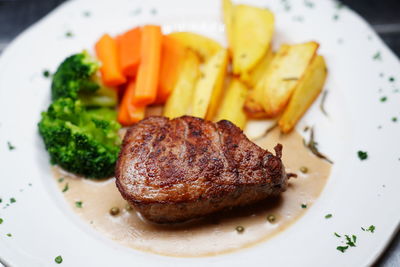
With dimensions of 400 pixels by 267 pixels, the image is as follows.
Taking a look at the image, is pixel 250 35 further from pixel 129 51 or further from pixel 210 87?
pixel 129 51

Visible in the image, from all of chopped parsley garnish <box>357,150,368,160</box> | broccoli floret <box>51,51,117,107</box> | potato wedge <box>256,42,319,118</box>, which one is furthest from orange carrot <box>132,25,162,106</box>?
chopped parsley garnish <box>357,150,368,160</box>

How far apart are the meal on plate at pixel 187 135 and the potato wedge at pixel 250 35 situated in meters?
0.01

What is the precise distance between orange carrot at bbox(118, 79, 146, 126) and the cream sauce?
737mm

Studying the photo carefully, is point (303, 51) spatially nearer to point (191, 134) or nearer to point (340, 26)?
point (340, 26)

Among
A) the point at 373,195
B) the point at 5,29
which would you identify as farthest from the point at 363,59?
the point at 5,29

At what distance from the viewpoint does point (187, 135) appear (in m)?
4.02

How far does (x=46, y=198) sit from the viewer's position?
13.7 ft

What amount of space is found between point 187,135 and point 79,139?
1076 mm

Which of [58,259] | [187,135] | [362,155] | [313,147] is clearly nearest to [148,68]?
[187,135]

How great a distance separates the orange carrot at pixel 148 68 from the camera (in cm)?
474

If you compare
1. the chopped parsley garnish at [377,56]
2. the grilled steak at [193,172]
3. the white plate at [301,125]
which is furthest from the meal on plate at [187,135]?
the chopped parsley garnish at [377,56]

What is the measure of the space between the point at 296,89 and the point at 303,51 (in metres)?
0.48

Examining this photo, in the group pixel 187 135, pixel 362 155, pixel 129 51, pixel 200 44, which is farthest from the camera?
pixel 200 44

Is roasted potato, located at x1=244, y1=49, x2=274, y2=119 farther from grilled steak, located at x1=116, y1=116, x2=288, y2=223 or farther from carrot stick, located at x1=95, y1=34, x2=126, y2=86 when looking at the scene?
carrot stick, located at x1=95, y1=34, x2=126, y2=86
